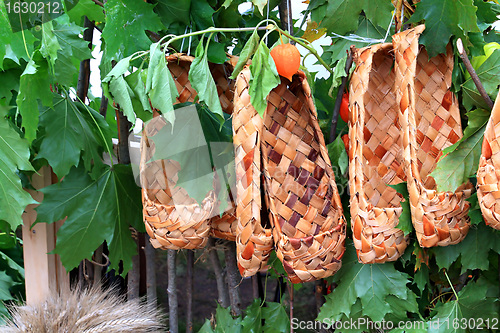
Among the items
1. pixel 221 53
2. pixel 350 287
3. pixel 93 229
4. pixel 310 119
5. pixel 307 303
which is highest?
pixel 221 53

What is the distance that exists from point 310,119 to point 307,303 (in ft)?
2.61

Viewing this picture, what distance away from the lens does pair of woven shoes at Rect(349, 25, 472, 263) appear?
0.53 metres

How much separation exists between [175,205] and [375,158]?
1.01 ft

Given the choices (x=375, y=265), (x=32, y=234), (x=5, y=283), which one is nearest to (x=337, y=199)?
(x=375, y=265)

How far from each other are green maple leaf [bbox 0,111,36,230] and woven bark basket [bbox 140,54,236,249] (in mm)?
211

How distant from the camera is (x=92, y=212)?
791 millimetres

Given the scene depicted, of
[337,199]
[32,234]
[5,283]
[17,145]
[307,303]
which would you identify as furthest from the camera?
[307,303]

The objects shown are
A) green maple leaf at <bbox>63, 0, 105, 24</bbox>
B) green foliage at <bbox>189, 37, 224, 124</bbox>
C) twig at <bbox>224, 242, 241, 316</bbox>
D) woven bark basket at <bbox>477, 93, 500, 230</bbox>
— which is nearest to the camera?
woven bark basket at <bbox>477, 93, 500, 230</bbox>

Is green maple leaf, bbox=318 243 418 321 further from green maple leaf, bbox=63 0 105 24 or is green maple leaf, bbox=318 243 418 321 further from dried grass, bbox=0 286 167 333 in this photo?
green maple leaf, bbox=63 0 105 24

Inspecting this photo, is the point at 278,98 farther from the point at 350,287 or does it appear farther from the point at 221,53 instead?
the point at 350,287

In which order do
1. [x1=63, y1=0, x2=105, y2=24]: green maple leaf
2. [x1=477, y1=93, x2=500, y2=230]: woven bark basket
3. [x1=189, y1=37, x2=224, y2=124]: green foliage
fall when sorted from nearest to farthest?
[x1=477, y1=93, x2=500, y2=230]: woven bark basket
[x1=189, y1=37, x2=224, y2=124]: green foliage
[x1=63, y1=0, x2=105, y2=24]: green maple leaf

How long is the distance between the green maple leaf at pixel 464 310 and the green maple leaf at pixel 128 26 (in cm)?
59

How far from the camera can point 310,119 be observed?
2.23ft

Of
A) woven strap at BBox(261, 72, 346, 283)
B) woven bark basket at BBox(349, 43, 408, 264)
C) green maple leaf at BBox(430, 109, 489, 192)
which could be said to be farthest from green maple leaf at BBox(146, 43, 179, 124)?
green maple leaf at BBox(430, 109, 489, 192)
